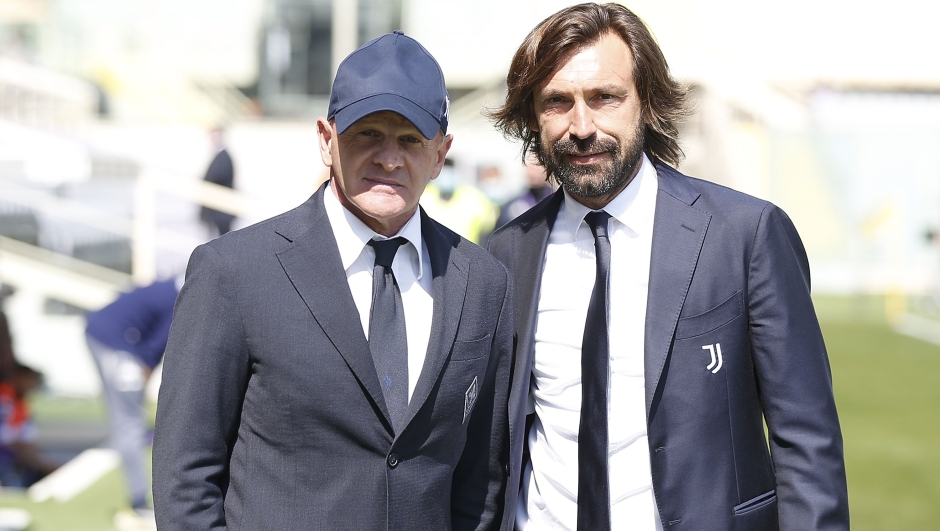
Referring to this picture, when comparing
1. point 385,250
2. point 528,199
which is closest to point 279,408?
point 385,250

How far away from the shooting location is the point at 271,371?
6.98 feet

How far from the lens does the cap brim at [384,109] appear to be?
6.95 feet

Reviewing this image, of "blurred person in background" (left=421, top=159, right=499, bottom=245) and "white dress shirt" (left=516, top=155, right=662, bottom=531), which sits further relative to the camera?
"blurred person in background" (left=421, top=159, right=499, bottom=245)

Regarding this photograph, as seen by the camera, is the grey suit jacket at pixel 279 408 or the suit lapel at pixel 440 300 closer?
the grey suit jacket at pixel 279 408

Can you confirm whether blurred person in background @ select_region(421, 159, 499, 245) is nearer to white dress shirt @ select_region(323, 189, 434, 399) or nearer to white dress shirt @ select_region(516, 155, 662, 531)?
white dress shirt @ select_region(516, 155, 662, 531)

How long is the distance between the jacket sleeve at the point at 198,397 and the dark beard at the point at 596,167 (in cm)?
101

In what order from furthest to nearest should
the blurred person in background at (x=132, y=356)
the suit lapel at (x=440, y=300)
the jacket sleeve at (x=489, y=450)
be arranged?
the blurred person in background at (x=132, y=356) < the jacket sleeve at (x=489, y=450) < the suit lapel at (x=440, y=300)

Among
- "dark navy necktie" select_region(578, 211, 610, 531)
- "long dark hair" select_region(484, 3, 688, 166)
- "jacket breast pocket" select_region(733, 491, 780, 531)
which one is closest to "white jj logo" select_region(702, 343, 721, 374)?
"dark navy necktie" select_region(578, 211, 610, 531)

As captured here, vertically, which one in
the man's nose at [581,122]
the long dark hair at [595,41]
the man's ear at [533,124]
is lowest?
the man's nose at [581,122]

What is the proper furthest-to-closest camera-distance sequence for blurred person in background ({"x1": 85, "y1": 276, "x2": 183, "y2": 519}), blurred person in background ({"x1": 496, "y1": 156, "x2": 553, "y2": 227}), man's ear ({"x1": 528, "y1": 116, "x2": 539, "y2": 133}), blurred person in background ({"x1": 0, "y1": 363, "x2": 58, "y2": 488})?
blurred person in background ({"x1": 496, "y1": 156, "x2": 553, "y2": 227})
blurred person in background ({"x1": 0, "y1": 363, "x2": 58, "y2": 488})
blurred person in background ({"x1": 85, "y1": 276, "x2": 183, "y2": 519})
man's ear ({"x1": 528, "y1": 116, "x2": 539, "y2": 133})

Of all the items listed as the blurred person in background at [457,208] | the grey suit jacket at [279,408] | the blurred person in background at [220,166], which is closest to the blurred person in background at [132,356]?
the blurred person in background at [457,208]

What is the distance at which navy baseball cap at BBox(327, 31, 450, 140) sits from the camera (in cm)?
213

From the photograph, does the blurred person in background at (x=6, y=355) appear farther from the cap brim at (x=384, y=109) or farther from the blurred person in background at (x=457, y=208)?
the cap brim at (x=384, y=109)

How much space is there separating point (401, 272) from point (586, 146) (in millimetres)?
677
